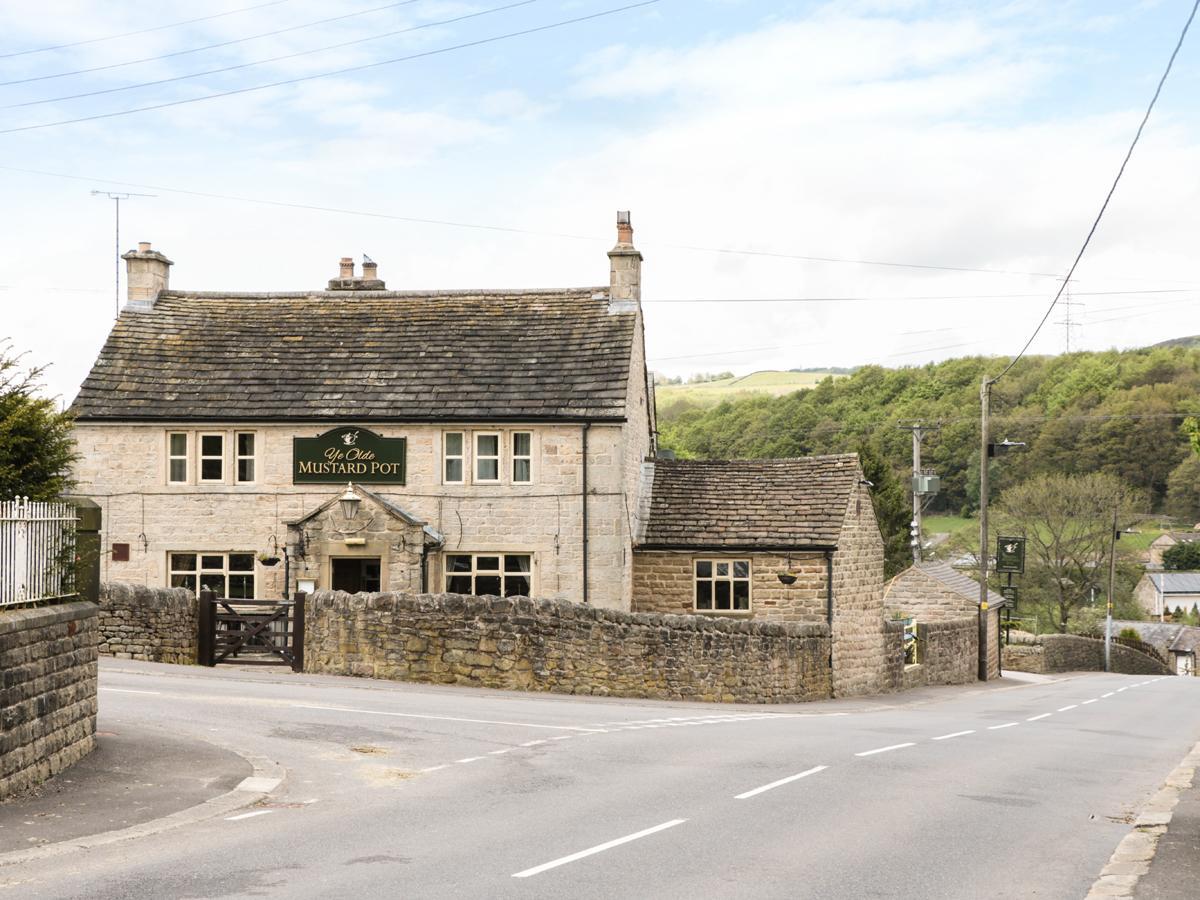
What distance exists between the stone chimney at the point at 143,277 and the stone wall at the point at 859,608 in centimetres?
1836

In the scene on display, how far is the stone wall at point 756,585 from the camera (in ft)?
96.7

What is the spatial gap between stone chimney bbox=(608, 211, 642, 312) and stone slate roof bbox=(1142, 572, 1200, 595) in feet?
310

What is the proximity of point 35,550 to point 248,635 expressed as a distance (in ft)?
40.9

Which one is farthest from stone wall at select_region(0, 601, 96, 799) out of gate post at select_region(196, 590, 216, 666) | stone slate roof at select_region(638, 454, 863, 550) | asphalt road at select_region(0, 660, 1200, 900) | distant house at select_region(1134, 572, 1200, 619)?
distant house at select_region(1134, 572, 1200, 619)

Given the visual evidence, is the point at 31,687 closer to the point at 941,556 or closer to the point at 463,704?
the point at 463,704

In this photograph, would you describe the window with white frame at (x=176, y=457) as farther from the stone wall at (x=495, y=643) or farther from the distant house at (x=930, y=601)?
the distant house at (x=930, y=601)

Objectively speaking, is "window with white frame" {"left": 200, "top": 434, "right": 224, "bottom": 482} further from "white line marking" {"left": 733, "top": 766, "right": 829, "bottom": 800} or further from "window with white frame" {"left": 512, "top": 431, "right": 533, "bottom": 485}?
"white line marking" {"left": 733, "top": 766, "right": 829, "bottom": 800}

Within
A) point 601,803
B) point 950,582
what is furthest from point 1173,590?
point 601,803

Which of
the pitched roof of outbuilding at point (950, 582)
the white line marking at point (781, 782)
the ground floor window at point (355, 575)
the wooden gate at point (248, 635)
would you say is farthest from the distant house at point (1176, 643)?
the white line marking at point (781, 782)

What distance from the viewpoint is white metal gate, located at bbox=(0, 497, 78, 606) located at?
1175cm

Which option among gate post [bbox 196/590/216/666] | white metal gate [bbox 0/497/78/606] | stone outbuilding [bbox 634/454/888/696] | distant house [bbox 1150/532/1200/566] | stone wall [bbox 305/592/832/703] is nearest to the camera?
white metal gate [bbox 0/497/78/606]

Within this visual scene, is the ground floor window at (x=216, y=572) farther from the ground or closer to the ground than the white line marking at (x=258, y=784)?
farther from the ground

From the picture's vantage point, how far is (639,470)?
104ft

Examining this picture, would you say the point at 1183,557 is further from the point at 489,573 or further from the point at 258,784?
the point at 258,784
